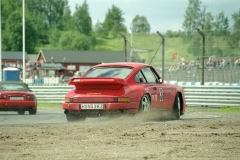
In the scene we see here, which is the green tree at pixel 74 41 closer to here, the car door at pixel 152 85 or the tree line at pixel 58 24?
the tree line at pixel 58 24

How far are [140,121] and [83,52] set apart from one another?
107m

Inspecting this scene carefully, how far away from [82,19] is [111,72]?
14538cm

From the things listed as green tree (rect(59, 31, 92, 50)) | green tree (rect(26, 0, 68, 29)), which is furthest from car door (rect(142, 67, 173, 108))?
green tree (rect(26, 0, 68, 29))

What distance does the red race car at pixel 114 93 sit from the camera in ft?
44.1

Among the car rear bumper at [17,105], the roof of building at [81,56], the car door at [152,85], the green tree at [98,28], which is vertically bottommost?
the car rear bumper at [17,105]

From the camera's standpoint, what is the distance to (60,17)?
177250 millimetres

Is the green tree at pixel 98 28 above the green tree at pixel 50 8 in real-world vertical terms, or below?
below

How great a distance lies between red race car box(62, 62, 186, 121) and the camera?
44.1 feet

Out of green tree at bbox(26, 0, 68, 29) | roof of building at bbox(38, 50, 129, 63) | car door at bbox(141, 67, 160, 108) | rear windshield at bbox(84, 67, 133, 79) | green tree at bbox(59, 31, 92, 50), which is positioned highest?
green tree at bbox(26, 0, 68, 29)

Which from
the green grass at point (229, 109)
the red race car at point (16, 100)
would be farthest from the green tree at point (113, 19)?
the red race car at point (16, 100)

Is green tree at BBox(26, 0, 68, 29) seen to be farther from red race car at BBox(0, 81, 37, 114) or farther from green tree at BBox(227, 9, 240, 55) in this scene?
red race car at BBox(0, 81, 37, 114)

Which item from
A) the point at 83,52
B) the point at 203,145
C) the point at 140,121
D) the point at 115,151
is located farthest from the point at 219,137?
the point at 83,52

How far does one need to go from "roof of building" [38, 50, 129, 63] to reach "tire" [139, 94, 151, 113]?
103m

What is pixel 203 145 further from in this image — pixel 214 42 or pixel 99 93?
pixel 214 42
